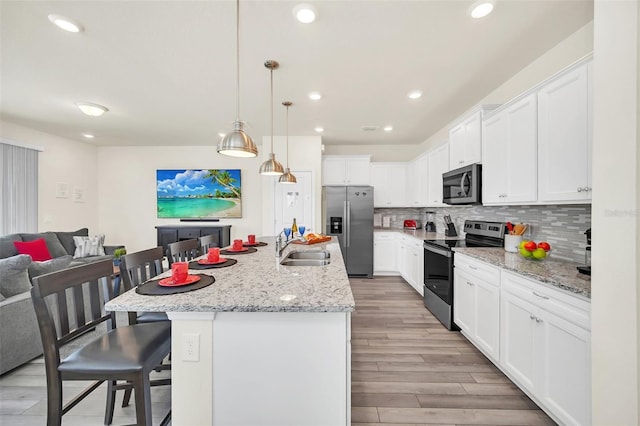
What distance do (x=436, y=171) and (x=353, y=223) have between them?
1666 millimetres

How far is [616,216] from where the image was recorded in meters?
1.06

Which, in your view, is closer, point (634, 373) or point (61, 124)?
point (634, 373)

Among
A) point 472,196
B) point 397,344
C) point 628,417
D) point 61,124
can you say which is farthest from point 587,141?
point 61,124

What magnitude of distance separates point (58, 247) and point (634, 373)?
6.37m

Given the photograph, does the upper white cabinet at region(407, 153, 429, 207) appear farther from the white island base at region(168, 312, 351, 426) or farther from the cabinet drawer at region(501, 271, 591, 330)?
the white island base at region(168, 312, 351, 426)

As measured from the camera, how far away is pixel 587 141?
1.62 m

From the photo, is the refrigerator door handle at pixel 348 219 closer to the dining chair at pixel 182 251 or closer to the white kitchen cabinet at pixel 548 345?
the dining chair at pixel 182 251

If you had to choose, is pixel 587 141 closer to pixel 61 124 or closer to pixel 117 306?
pixel 117 306

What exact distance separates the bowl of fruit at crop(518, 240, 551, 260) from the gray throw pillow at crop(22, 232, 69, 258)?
623 centimetres

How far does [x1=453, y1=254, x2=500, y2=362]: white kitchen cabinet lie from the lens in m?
2.03

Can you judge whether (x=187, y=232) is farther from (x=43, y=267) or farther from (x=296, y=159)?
(x=43, y=267)

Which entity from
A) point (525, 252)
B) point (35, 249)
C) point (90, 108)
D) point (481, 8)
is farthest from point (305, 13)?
point (35, 249)

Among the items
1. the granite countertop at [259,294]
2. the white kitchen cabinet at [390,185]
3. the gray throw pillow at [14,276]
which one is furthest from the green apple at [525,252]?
the gray throw pillow at [14,276]

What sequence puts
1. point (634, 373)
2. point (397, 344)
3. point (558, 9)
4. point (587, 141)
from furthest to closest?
point (397, 344) → point (558, 9) → point (587, 141) → point (634, 373)
